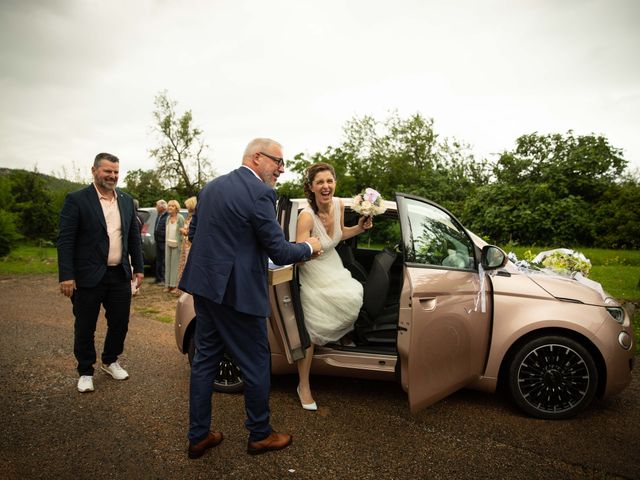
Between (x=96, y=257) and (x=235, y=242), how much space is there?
1.87 meters

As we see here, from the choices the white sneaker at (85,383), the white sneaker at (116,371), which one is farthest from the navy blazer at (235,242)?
the white sneaker at (116,371)

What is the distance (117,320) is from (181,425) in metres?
1.36

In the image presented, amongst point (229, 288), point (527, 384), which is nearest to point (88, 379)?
point (229, 288)

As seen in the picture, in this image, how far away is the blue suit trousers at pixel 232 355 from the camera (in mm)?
2699

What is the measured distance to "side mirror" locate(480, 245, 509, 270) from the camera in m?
3.29

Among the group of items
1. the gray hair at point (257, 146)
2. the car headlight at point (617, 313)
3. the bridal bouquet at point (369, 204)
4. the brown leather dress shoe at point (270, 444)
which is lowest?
the brown leather dress shoe at point (270, 444)

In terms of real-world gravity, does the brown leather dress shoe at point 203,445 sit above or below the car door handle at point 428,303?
below

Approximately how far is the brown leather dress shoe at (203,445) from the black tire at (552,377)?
2326 mm

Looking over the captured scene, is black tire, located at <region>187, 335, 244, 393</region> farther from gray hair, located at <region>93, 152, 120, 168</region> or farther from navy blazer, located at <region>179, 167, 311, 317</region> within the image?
gray hair, located at <region>93, 152, 120, 168</region>

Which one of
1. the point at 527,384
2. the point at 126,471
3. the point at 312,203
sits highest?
the point at 312,203

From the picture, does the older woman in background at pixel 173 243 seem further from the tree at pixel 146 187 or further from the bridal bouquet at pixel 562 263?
the tree at pixel 146 187

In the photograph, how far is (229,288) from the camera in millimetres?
2627

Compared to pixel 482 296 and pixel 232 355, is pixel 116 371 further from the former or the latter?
pixel 482 296

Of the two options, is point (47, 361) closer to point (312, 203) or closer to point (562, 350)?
point (312, 203)
